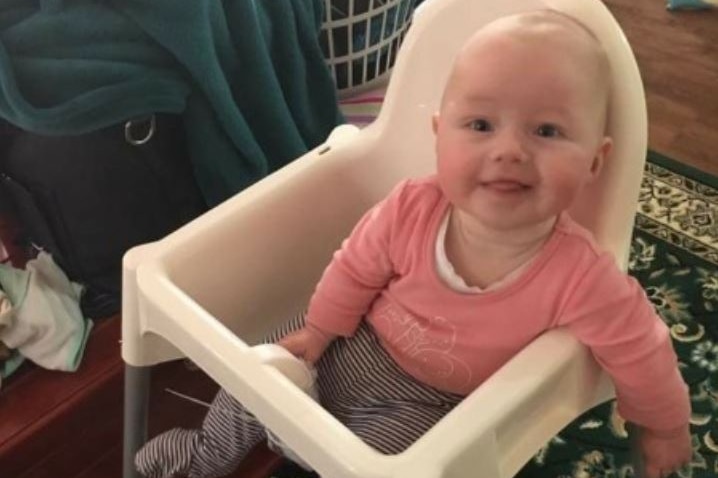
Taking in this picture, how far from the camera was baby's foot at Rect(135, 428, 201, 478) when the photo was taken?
3.01 feet

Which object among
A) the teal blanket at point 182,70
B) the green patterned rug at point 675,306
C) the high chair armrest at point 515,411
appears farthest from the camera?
the green patterned rug at point 675,306

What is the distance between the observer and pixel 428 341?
0.85m

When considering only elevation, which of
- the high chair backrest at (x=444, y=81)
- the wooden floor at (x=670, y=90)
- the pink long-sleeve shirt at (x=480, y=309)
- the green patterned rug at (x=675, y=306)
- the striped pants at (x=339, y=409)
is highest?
the high chair backrest at (x=444, y=81)

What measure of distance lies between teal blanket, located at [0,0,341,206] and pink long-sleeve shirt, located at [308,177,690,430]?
0.32 meters

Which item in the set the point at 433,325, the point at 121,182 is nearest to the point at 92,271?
the point at 121,182

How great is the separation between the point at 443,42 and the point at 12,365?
2.08 ft

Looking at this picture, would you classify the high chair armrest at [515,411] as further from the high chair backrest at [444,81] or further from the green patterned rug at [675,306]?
the green patterned rug at [675,306]

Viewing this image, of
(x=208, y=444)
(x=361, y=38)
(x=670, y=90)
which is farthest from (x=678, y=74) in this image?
(x=208, y=444)

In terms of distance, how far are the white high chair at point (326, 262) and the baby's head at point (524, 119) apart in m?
0.06

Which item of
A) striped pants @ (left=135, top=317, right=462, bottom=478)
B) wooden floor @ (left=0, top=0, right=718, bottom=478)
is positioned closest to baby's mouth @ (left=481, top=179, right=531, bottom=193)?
striped pants @ (left=135, top=317, right=462, bottom=478)

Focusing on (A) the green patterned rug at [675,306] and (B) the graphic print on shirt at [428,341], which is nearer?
(B) the graphic print on shirt at [428,341]

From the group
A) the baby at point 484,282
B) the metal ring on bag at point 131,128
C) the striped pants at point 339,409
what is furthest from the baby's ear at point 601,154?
the metal ring on bag at point 131,128

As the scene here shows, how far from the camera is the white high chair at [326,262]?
2.22 feet

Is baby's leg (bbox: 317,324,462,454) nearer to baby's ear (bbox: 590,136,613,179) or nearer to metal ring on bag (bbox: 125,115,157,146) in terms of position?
baby's ear (bbox: 590,136,613,179)
